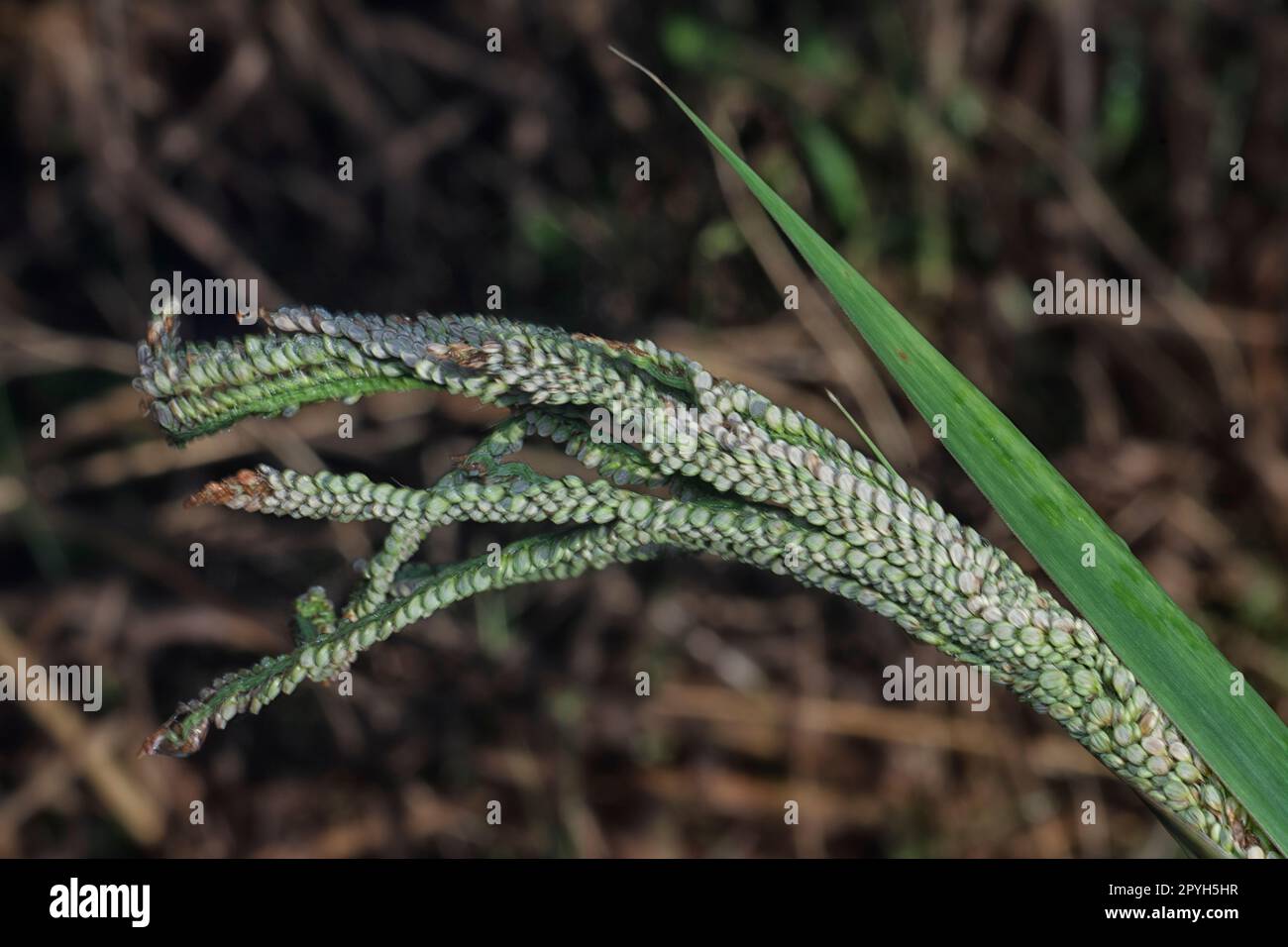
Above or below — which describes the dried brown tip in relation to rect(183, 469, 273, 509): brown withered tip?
below

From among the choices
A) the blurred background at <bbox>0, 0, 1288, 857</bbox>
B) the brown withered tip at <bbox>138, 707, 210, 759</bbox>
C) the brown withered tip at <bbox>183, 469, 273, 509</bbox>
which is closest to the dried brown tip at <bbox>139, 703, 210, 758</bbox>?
the brown withered tip at <bbox>138, 707, 210, 759</bbox>

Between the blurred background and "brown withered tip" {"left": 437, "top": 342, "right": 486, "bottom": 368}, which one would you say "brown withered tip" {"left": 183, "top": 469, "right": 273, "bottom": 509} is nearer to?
"brown withered tip" {"left": 437, "top": 342, "right": 486, "bottom": 368}

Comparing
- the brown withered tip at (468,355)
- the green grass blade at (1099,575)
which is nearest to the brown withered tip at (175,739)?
the brown withered tip at (468,355)

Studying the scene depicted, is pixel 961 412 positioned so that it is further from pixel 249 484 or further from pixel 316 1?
pixel 316 1

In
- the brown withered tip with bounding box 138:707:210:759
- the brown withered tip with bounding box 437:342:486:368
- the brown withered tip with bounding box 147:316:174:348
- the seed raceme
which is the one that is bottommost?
the brown withered tip with bounding box 138:707:210:759

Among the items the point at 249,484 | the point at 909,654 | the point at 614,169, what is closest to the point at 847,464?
the point at 249,484

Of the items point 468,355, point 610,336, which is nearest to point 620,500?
point 468,355
